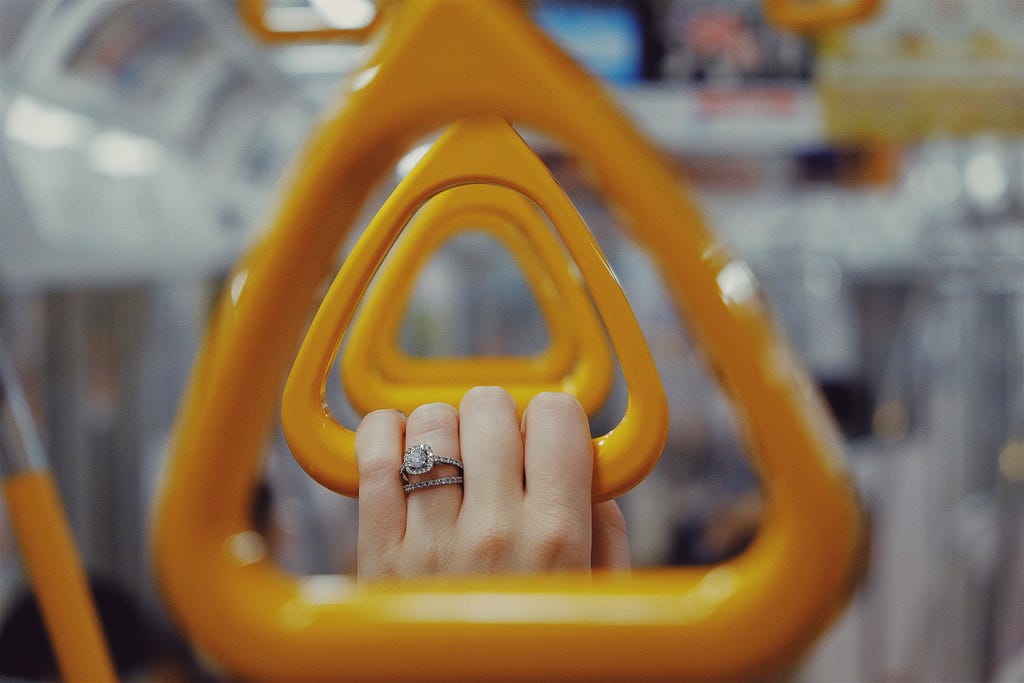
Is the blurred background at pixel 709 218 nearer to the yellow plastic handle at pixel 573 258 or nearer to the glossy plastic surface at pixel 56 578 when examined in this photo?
the yellow plastic handle at pixel 573 258

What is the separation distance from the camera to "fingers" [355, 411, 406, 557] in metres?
0.35

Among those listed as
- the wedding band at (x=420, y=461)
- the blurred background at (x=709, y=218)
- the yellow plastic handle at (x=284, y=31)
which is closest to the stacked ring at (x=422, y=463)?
the wedding band at (x=420, y=461)

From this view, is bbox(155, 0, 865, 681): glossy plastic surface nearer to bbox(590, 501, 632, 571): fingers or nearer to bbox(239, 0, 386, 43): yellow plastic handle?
bbox(590, 501, 632, 571): fingers

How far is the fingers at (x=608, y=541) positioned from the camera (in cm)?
40

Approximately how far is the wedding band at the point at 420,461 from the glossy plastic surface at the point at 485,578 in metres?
0.05

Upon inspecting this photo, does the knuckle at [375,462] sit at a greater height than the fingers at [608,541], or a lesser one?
greater

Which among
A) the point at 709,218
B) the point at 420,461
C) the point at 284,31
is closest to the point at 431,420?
the point at 420,461

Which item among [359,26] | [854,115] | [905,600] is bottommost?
[905,600]

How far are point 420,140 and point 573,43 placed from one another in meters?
1.43

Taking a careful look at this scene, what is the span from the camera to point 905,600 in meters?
3.24

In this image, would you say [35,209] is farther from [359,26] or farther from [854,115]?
[854,115]

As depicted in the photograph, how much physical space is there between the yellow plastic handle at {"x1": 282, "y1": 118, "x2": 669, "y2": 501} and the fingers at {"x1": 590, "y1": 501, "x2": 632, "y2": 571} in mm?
55

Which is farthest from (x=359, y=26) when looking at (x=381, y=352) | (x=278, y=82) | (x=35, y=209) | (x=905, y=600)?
(x=905, y=600)

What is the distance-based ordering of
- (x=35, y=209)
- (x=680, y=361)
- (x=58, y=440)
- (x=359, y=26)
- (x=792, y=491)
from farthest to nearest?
(x=680, y=361) → (x=58, y=440) → (x=35, y=209) → (x=359, y=26) → (x=792, y=491)
